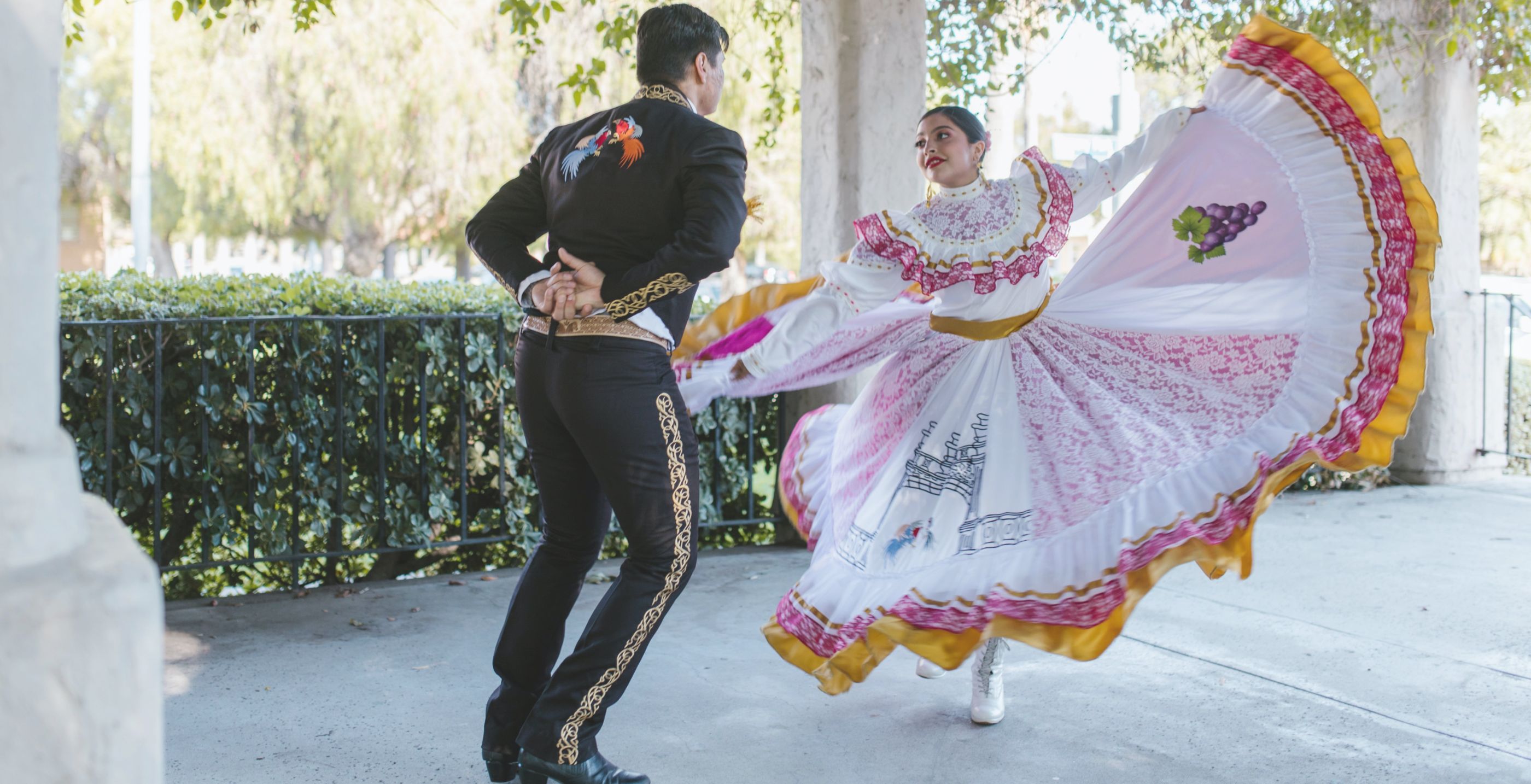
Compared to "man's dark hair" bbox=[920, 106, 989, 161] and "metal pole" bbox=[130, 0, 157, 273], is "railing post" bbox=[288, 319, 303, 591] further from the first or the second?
"metal pole" bbox=[130, 0, 157, 273]

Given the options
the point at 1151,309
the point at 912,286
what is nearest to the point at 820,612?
the point at 912,286

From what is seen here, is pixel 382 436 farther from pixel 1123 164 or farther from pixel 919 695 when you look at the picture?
pixel 1123 164

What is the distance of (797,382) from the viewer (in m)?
3.98

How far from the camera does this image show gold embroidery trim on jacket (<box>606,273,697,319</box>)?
9.36 ft

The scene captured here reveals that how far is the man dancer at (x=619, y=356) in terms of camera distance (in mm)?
2877

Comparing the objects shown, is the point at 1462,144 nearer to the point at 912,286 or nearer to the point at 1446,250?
the point at 1446,250

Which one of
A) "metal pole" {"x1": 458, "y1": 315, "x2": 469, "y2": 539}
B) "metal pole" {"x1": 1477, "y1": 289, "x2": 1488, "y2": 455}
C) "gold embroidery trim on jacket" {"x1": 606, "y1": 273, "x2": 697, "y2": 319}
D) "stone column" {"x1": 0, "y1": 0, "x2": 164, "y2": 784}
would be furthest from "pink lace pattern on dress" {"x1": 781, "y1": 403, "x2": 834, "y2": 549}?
"metal pole" {"x1": 1477, "y1": 289, "x2": 1488, "y2": 455}

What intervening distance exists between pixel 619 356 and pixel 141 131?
20693mm

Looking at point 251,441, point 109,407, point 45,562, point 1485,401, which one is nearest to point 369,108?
point 251,441

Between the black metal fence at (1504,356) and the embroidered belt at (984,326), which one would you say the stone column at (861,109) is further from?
the black metal fence at (1504,356)

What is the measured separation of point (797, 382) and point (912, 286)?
18.3 inches

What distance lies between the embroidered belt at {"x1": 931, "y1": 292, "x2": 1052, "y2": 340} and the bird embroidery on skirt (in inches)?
48.2

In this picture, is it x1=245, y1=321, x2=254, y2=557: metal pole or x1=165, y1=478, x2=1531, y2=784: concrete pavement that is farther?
x1=245, y1=321, x2=254, y2=557: metal pole

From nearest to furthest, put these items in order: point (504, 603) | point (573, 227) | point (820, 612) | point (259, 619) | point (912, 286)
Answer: point (573, 227) < point (820, 612) < point (912, 286) < point (259, 619) < point (504, 603)
